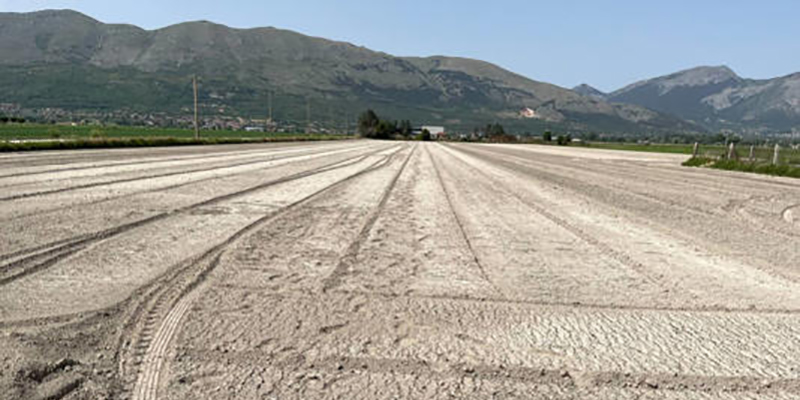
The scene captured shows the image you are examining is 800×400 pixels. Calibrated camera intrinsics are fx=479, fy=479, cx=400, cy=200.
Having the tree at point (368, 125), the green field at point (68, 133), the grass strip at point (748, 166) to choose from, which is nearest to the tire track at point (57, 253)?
the grass strip at point (748, 166)

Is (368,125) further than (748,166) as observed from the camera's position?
Yes

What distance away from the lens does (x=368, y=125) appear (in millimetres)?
127125

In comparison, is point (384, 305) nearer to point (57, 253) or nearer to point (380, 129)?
point (57, 253)

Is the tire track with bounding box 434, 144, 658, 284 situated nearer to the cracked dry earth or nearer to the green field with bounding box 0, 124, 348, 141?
the cracked dry earth

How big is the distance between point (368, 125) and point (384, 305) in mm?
126175

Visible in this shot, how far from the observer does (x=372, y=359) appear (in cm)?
220

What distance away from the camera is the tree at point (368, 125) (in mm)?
124625

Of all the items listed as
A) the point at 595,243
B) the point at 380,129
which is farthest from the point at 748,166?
the point at 380,129

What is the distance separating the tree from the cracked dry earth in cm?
11934

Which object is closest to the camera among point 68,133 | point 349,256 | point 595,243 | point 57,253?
point 57,253

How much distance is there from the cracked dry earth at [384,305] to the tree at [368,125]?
119345 mm

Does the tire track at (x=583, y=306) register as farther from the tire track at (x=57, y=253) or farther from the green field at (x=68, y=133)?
the green field at (x=68, y=133)

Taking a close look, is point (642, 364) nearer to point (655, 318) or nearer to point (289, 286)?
point (655, 318)

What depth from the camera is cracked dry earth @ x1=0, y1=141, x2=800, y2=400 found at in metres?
2.01
